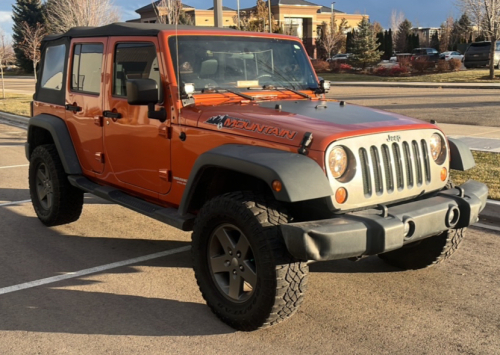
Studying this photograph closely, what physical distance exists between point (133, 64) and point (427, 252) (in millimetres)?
2909

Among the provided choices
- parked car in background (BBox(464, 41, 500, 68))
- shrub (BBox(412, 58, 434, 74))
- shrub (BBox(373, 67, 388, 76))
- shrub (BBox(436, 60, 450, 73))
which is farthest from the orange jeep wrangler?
shrub (BBox(373, 67, 388, 76))

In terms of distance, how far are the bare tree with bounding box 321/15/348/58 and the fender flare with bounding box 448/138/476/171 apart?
199 feet

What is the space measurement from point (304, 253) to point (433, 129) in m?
1.54

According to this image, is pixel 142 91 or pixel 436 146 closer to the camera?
pixel 436 146

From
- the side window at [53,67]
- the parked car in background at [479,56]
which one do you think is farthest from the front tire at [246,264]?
the parked car in background at [479,56]

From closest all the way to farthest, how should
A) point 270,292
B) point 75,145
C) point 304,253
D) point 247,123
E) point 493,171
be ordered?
point 304,253
point 270,292
point 247,123
point 75,145
point 493,171

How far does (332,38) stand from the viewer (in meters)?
63.8

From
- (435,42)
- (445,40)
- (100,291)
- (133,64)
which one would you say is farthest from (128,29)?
(435,42)

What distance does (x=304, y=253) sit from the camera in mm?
3271

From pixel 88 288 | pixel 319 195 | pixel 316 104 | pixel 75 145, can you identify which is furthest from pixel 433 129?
pixel 75 145

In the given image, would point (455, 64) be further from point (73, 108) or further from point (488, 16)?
point (73, 108)

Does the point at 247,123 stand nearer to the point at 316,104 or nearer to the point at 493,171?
the point at 316,104

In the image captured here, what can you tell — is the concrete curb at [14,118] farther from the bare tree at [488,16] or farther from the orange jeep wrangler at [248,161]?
the bare tree at [488,16]

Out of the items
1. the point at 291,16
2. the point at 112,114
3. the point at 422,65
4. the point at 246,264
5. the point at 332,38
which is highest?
the point at 291,16
